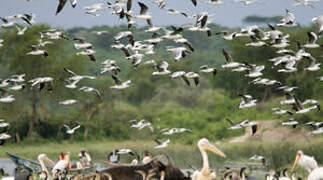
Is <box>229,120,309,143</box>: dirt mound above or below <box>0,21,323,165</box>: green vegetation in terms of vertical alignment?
above

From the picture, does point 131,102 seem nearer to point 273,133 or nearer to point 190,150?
point 273,133

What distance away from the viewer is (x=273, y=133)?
2862 centimetres

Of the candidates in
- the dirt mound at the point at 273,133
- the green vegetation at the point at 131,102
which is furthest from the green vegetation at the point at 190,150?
the dirt mound at the point at 273,133

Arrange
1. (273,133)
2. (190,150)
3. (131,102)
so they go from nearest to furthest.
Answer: (190,150) → (273,133) → (131,102)

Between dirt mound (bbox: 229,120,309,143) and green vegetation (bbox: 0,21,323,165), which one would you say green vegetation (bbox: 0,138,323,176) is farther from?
dirt mound (bbox: 229,120,309,143)

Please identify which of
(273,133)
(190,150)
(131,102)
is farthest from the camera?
(131,102)

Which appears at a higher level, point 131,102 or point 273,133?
point 273,133

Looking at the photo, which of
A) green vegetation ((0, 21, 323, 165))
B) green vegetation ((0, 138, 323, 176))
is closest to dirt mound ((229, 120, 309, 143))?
green vegetation ((0, 21, 323, 165))

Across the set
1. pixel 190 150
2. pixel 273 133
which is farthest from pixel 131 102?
pixel 190 150

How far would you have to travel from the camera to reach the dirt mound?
2723 cm

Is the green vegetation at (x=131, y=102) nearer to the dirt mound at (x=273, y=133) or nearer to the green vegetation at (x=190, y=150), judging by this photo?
the green vegetation at (x=190, y=150)

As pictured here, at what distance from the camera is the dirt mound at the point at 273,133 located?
89.4ft

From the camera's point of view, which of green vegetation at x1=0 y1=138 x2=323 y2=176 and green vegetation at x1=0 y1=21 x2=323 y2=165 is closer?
green vegetation at x1=0 y1=138 x2=323 y2=176

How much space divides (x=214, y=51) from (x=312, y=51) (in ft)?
57.4
